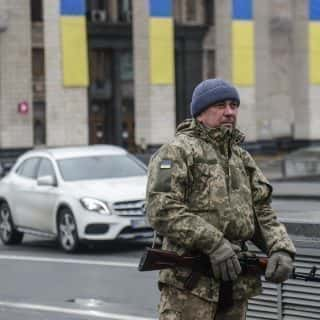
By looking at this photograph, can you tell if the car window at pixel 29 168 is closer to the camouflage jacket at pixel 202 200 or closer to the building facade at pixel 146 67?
the camouflage jacket at pixel 202 200

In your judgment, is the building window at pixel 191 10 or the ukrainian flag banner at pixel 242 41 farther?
the building window at pixel 191 10

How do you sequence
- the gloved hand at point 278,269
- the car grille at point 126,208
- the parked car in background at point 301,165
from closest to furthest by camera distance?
the gloved hand at point 278,269 < the car grille at point 126,208 < the parked car in background at point 301,165

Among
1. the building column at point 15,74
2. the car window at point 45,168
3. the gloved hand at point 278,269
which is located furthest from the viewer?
the building column at point 15,74

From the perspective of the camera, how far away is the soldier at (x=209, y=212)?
204 inches

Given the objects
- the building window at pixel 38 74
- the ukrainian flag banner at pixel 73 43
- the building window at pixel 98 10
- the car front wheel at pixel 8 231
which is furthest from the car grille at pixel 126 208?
the building window at pixel 98 10

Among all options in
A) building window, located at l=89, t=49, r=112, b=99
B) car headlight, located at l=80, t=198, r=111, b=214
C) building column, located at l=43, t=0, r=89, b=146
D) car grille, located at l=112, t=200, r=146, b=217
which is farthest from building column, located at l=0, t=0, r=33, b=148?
car grille, located at l=112, t=200, r=146, b=217

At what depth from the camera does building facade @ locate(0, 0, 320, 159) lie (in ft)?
158

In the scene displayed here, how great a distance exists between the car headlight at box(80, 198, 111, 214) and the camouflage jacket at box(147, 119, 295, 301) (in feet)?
33.5

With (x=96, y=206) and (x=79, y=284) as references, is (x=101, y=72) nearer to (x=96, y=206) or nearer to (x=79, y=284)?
(x=96, y=206)

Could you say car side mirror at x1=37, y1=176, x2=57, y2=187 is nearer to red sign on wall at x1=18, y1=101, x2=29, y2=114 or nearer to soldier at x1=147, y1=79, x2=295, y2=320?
soldier at x1=147, y1=79, x2=295, y2=320

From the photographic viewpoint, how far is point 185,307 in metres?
5.29

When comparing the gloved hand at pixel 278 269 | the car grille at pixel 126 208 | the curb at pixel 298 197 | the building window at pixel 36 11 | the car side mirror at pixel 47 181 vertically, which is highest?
the building window at pixel 36 11

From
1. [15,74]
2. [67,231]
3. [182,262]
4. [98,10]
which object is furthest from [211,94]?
[98,10]

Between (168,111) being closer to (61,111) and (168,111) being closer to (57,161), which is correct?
(61,111)
